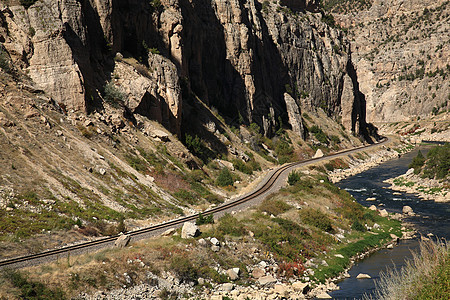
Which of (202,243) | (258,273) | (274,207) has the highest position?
(202,243)

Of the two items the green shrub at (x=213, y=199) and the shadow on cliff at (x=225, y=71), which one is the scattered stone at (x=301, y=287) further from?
the shadow on cliff at (x=225, y=71)

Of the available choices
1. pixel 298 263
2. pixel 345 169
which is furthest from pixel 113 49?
pixel 345 169

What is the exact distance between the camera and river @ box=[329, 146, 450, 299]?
26.7 meters

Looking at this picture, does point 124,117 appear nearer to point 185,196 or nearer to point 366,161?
point 185,196

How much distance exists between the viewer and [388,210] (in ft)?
158

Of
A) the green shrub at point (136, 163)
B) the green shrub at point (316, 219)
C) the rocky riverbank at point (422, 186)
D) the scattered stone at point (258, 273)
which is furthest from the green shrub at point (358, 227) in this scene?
the green shrub at point (136, 163)

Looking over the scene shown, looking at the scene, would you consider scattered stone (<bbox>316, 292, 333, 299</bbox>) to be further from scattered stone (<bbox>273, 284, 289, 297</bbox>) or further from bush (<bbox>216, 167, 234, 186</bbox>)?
bush (<bbox>216, 167, 234, 186</bbox>)

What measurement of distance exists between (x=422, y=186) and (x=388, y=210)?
603 inches

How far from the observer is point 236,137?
74.4m

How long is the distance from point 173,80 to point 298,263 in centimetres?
3553

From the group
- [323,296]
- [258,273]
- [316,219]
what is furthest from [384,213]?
[258,273]

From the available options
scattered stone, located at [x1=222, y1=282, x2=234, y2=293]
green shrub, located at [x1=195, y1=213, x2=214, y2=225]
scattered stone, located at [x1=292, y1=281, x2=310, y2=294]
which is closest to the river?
scattered stone, located at [x1=292, y1=281, x2=310, y2=294]

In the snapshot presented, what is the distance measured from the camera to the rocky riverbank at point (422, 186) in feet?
173

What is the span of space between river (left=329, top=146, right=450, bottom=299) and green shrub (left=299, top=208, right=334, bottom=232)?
5042 millimetres
